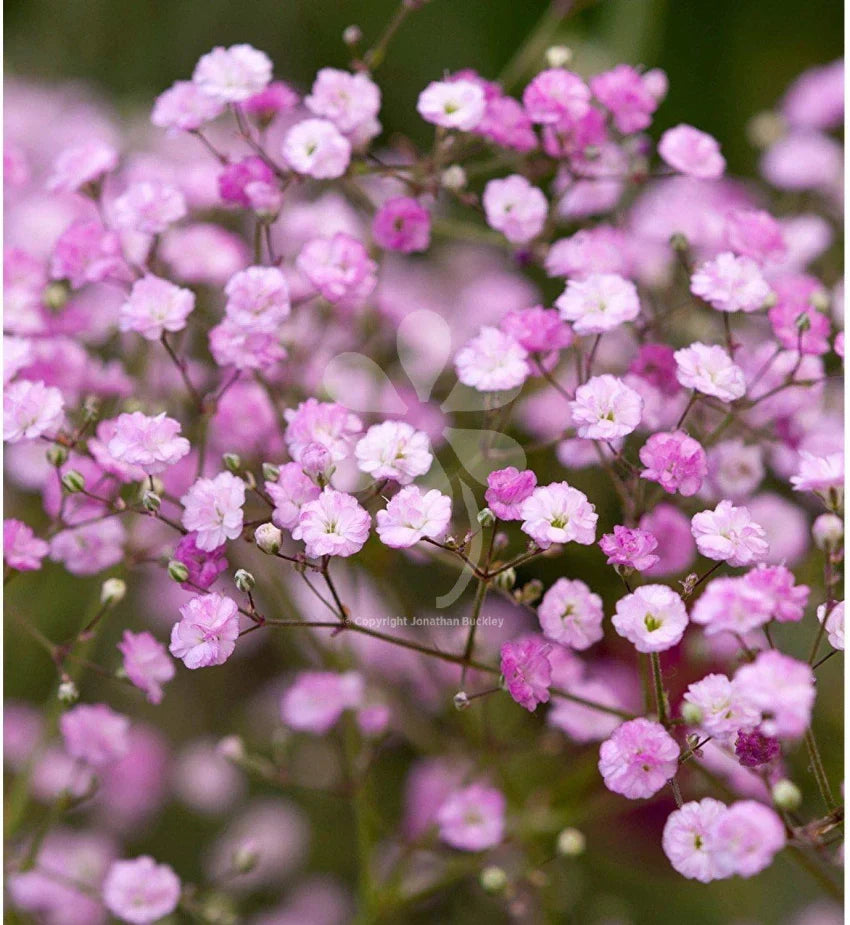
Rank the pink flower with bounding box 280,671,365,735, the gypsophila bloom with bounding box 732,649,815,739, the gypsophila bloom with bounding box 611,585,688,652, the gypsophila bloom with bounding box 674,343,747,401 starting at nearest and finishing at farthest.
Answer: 1. the gypsophila bloom with bounding box 732,649,815,739
2. the gypsophila bloom with bounding box 611,585,688,652
3. the gypsophila bloom with bounding box 674,343,747,401
4. the pink flower with bounding box 280,671,365,735

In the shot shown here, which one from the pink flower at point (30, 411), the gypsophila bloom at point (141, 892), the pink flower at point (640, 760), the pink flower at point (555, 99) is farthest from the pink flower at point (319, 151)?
the gypsophila bloom at point (141, 892)

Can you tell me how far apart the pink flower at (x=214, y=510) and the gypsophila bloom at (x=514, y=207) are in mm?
371

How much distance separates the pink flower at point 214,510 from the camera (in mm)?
827

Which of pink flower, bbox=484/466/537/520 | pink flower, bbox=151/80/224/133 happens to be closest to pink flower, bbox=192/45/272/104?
pink flower, bbox=151/80/224/133

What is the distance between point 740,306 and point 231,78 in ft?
1.64

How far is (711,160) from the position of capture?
106cm

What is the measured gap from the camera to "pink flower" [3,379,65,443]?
0.90m

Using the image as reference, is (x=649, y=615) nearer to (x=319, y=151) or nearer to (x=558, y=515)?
(x=558, y=515)

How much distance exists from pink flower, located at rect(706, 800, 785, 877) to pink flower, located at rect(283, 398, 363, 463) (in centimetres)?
38

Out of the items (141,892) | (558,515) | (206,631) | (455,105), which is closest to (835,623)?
(558,515)

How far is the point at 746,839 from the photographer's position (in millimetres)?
Result: 682

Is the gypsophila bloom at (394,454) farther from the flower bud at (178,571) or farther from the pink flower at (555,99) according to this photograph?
the pink flower at (555,99)

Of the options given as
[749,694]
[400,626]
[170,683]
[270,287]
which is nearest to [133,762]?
[170,683]

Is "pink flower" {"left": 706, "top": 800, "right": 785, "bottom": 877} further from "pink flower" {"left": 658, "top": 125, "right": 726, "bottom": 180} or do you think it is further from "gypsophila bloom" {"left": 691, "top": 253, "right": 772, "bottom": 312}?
"pink flower" {"left": 658, "top": 125, "right": 726, "bottom": 180}
